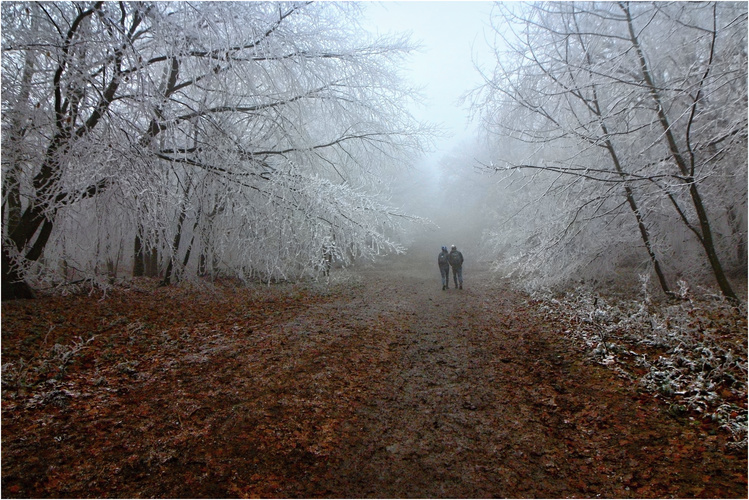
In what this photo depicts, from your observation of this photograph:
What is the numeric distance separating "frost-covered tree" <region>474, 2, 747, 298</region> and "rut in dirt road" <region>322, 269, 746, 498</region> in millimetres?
2848

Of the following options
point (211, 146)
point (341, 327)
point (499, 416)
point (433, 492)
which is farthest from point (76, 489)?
point (211, 146)

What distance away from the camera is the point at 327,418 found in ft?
12.1

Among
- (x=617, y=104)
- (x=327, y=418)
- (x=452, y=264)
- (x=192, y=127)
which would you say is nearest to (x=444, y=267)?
(x=452, y=264)

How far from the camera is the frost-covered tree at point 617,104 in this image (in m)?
5.48

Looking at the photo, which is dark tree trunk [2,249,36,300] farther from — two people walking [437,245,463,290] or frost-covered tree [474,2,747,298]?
two people walking [437,245,463,290]

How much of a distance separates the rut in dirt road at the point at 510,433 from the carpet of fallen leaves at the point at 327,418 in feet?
0.05

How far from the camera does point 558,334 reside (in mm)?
6348

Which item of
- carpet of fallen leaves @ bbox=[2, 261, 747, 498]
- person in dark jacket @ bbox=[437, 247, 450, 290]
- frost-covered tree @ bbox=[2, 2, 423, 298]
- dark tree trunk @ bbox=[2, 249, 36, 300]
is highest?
frost-covered tree @ bbox=[2, 2, 423, 298]

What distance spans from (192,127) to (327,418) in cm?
505

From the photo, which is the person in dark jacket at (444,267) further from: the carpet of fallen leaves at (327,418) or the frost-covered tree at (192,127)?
the carpet of fallen leaves at (327,418)

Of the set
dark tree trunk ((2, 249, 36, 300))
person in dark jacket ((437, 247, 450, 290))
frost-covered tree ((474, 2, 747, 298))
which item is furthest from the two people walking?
dark tree trunk ((2, 249, 36, 300))

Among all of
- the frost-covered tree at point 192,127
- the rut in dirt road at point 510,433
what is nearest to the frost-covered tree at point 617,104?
the frost-covered tree at point 192,127

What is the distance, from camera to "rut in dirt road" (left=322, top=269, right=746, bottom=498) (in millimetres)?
2783

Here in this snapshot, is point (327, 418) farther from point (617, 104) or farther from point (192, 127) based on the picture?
point (617, 104)
